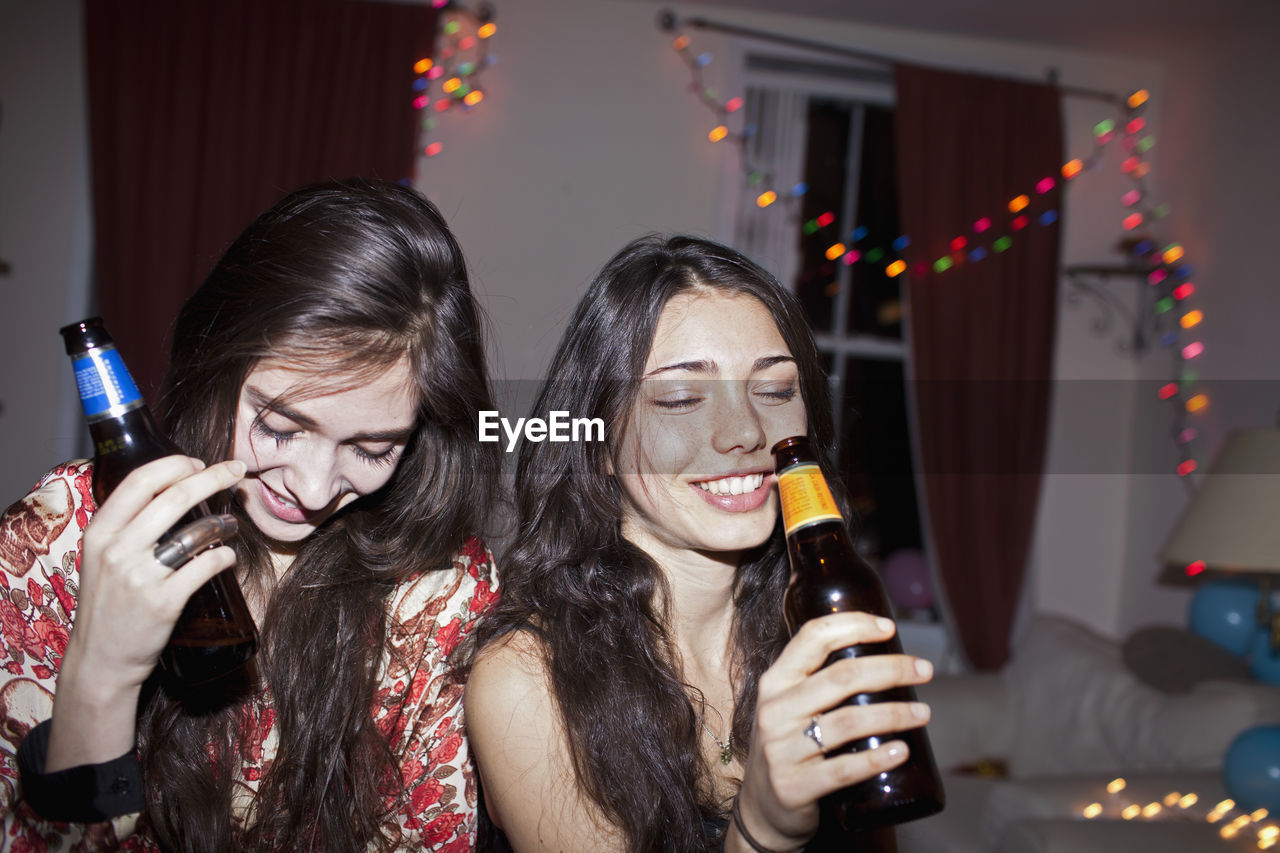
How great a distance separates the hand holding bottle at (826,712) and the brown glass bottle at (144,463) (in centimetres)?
62

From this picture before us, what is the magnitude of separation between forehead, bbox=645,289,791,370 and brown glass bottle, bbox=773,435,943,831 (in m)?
0.23

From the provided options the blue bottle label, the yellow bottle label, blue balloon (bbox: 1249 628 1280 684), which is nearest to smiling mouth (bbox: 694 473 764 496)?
the yellow bottle label

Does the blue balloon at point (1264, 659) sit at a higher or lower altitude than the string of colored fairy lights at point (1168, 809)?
higher

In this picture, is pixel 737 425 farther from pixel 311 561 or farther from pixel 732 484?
pixel 311 561

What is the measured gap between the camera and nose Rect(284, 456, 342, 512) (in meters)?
1.15

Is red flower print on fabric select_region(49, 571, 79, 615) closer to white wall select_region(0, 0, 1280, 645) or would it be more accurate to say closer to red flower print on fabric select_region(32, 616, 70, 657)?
red flower print on fabric select_region(32, 616, 70, 657)

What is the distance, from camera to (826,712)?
3.05 ft

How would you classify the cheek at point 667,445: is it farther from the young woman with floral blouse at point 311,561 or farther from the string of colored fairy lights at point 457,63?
the string of colored fairy lights at point 457,63

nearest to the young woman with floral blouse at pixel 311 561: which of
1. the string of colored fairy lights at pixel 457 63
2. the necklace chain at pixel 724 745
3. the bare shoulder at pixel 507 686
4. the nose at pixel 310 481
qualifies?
the nose at pixel 310 481

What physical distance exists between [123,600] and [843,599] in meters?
0.75

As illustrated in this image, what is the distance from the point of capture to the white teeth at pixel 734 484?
1.25 m

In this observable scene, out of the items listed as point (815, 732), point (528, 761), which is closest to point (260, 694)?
point (528, 761)

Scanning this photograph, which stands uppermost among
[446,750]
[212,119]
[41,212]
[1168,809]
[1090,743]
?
[212,119]

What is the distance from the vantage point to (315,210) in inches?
47.7
